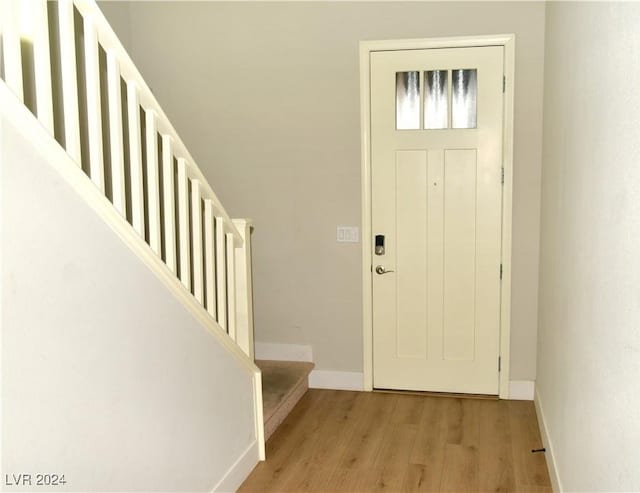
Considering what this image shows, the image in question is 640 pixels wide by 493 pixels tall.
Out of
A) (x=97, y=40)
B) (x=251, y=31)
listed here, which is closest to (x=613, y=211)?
(x=97, y=40)

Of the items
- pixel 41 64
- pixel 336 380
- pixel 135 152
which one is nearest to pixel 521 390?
pixel 336 380

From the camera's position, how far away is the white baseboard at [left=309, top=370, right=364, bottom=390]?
4281mm

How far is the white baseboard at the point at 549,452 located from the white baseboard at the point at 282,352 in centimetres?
158

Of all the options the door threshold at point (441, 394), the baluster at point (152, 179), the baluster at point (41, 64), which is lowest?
the door threshold at point (441, 394)

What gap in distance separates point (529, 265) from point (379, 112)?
55.2 inches

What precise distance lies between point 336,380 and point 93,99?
9.62 ft

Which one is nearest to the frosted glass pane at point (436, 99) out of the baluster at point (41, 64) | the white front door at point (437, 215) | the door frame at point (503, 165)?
the white front door at point (437, 215)

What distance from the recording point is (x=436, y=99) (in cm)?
394

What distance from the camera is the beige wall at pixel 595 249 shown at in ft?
4.81

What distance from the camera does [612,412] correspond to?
1.63m

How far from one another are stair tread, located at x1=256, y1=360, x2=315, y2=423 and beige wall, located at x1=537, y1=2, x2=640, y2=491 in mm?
1542

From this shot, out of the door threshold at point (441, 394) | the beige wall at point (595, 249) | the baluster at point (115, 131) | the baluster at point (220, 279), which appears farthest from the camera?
the door threshold at point (441, 394)

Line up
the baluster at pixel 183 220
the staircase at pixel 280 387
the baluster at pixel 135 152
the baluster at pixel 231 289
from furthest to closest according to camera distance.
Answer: the staircase at pixel 280 387 → the baluster at pixel 231 289 → the baluster at pixel 183 220 → the baluster at pixel 135 152

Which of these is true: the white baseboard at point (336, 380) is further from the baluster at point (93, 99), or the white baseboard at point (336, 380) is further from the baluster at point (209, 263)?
the baluster at point (93, 99)
